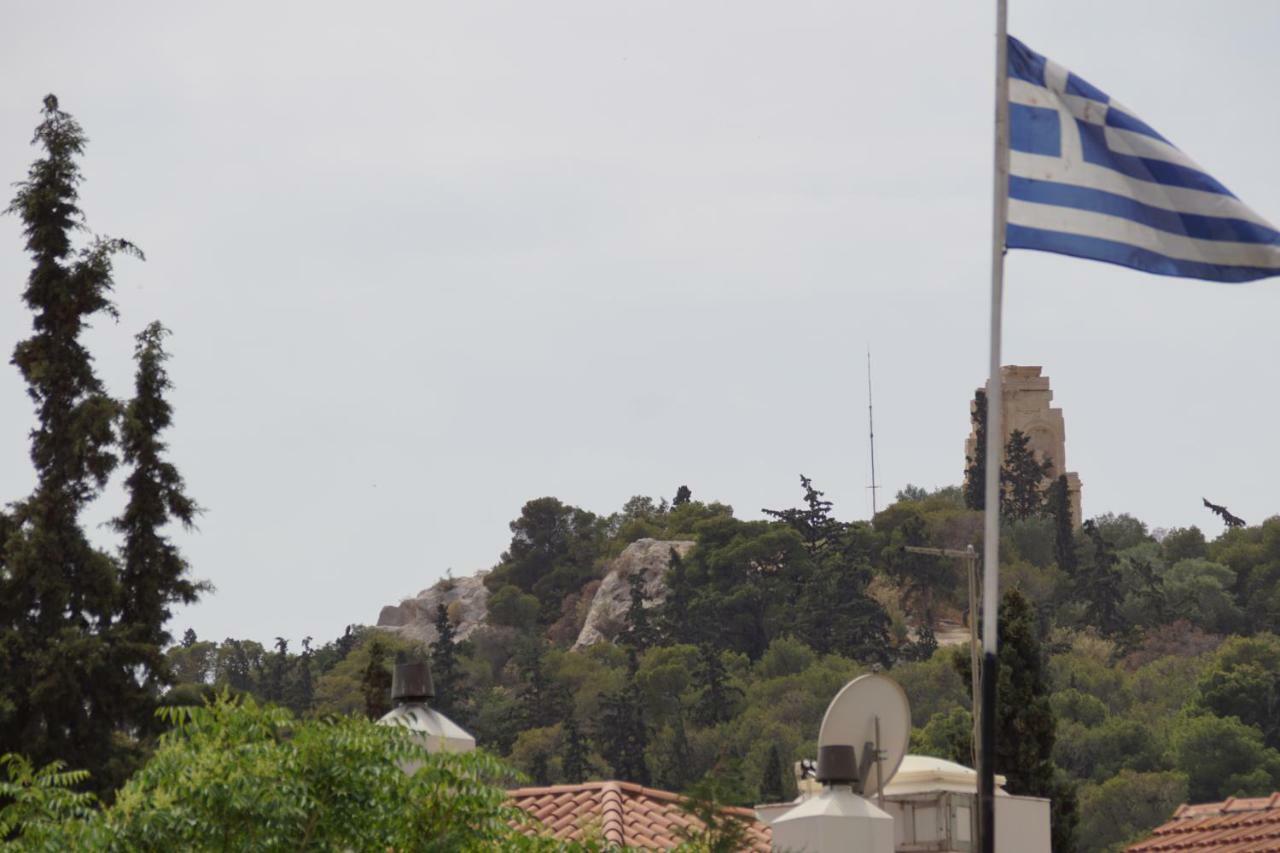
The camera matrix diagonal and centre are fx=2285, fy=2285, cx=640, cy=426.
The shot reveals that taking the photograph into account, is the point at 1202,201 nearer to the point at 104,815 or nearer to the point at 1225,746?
the point at 104,815

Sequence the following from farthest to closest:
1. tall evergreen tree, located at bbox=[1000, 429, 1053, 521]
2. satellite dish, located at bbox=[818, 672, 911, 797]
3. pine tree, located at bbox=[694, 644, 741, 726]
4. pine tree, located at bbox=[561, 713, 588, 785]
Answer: tall evergreen tree, located at bbox=[1000, 429, 1053, 521] → pine tree, located at bbox=[694, 644, 741, 726] → pine tree, located at bbox=[561, 713, 588, 785] → satellite dish, located at bbox=[818, 672, 911, 797]

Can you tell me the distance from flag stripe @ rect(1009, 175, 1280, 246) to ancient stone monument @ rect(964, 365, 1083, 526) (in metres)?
138

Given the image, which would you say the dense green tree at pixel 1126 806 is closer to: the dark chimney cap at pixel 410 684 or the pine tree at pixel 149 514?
the pine tree at pixel 149 514

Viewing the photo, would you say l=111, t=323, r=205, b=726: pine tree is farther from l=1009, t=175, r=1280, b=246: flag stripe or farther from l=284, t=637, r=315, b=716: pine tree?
l=284, t=637, r=315, b=716: pine tree

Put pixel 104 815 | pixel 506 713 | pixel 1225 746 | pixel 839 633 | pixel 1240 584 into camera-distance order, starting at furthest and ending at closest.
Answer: pixel 1240 584, pixel 839 633, pixel 506 713, pixel 1225 746, pixel 104 815

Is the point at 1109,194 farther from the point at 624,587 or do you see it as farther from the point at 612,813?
the point at 624,587

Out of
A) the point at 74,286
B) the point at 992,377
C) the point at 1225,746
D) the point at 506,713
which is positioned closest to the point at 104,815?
the point at 992,377

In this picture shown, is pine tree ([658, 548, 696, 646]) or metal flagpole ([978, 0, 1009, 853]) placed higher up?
pine tree ([658, 548, 696, 646])

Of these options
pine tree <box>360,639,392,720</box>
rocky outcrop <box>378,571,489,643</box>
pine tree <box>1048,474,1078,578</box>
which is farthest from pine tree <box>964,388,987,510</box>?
pine tree <box>360,639,392,720</box>

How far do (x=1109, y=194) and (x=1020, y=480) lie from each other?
413ft

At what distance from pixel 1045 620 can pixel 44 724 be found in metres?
90.6

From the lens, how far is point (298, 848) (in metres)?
11.5

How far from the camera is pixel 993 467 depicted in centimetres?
981

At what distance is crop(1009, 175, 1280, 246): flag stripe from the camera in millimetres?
9898
